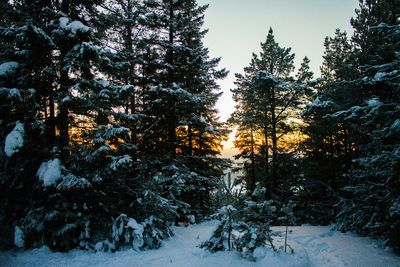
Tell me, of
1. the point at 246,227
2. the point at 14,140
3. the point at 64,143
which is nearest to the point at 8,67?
the point at 14,140

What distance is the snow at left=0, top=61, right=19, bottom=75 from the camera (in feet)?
17.3

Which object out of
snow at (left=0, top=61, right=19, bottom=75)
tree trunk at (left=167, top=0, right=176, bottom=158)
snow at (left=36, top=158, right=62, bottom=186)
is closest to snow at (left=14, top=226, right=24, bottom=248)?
snow at (left=36, top=158, right=62, bottom=186)

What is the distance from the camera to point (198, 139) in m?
16.7

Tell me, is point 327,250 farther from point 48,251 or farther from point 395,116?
point 48,251

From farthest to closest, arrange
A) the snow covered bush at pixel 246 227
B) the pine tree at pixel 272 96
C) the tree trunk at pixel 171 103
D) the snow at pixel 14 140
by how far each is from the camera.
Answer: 1. the pine tree at pixel 272 96
2. the tree trunk at pixel 171 103
3. the snow covered bush at pixel 246 227
4. the snow at pixel 14 140

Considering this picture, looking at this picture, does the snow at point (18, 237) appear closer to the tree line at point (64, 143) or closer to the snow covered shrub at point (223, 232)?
the tree line at point (64, 143)

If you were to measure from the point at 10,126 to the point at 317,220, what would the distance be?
17.8 m

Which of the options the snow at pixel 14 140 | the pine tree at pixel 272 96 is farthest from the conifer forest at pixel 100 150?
the pine tree at pixel 272 96

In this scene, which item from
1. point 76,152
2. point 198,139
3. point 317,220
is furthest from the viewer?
point 198,139

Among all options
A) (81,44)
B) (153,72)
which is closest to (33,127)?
(81,44)

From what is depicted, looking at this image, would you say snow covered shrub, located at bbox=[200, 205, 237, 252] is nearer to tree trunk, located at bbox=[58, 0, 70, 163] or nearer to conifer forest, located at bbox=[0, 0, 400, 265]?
conifer forest, located at bbox=[0, 0, 400, 265]

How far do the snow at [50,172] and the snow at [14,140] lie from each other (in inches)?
32.6

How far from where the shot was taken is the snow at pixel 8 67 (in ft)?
17.3

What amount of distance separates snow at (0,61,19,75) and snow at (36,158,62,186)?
2.67m
